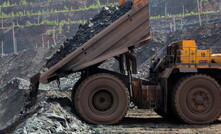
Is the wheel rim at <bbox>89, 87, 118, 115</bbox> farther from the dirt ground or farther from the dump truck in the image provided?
the dirt ground

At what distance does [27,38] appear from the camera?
207ft

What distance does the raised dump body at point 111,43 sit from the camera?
10.4 m

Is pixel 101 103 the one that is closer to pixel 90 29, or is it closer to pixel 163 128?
pixel 163 128

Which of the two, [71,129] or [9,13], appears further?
[9,13]

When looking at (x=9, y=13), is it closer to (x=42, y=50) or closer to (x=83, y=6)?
(x=83, y=6)

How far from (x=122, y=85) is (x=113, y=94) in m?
0.34

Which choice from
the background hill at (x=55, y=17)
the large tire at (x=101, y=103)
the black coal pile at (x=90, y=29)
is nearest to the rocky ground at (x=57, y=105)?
the large tire at (x=101, y=103)

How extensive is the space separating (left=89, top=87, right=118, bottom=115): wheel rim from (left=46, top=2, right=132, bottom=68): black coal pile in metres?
1.40

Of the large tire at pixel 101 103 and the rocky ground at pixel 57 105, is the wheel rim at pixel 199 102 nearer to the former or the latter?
the rocky ground at pixel 57 105

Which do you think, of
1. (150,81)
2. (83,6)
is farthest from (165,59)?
(83,6)

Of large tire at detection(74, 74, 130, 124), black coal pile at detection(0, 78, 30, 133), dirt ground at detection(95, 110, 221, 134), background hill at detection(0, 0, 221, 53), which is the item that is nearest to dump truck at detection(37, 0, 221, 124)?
large tire at detection(74, 74, 130, 124)

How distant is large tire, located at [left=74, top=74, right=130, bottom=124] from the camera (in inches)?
404

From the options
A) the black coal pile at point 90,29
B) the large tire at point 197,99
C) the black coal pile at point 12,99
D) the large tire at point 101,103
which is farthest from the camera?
the black coal pile at point 12,99

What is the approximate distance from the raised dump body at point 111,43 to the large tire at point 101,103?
1.65 feet
